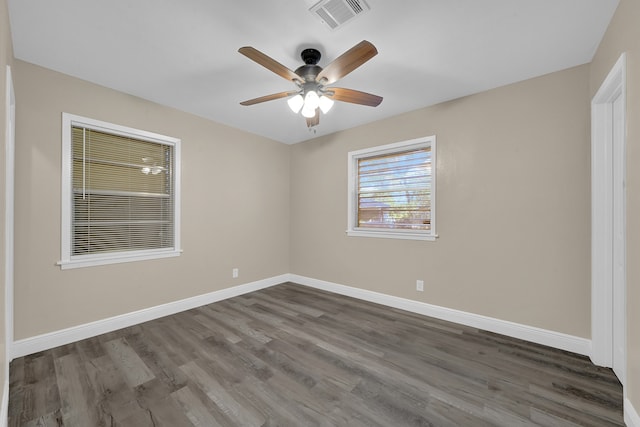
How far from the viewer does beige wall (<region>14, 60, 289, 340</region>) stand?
2371mm

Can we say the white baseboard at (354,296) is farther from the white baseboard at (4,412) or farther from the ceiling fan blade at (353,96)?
A: the ceiling fan blade at (353,96)

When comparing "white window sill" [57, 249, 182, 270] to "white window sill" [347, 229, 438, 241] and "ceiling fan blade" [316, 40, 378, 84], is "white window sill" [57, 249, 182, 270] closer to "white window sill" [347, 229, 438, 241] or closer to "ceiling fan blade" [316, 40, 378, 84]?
"white window sill" [347, 229, 438, 241]

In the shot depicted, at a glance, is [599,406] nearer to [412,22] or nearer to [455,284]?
[455,284]

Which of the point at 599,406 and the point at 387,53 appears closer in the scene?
the point at 599,406

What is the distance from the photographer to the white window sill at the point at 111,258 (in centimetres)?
258

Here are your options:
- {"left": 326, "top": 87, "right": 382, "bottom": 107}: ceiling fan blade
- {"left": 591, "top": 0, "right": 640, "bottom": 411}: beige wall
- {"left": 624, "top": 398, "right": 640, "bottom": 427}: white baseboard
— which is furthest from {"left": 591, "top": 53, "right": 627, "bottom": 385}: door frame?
{"left": 326, "top": 87, "right": 382, "bottom": 107}: ceiling fan blade

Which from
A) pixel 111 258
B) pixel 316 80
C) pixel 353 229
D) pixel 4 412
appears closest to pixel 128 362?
pixel 4 412

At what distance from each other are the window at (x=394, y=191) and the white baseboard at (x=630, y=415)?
1.91m

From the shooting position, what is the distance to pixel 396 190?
12.0ft

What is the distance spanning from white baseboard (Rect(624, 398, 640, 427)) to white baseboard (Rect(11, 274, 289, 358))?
3.92m

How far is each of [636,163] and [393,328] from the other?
7.58ft

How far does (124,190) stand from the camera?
119 inches

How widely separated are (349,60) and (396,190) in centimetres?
216

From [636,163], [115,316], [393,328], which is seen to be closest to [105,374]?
[115,316]
